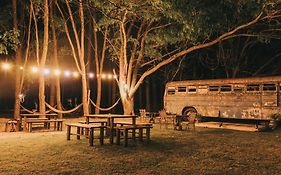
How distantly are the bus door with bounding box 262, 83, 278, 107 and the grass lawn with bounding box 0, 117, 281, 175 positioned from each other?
4385 millimetres

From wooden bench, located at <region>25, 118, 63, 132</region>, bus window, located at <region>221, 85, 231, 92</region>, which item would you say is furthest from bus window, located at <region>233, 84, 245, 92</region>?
wooden bench, located at <region>25, 118, 63, 132</region>

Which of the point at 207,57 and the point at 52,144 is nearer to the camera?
the point at 52,144

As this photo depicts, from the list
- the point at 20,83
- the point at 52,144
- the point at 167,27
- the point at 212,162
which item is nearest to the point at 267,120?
the point at 167,27

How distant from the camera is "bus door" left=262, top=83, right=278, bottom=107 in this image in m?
14.8

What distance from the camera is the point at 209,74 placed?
1198 inches

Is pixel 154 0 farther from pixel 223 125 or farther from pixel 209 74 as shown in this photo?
pixel 209 74

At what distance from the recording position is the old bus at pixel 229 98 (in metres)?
14.9

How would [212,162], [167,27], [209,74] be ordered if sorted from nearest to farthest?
1. [212,162]
2. [167,27]
3. [209,74]

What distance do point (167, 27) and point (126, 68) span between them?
110 inches

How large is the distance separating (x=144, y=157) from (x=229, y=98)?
993 cm

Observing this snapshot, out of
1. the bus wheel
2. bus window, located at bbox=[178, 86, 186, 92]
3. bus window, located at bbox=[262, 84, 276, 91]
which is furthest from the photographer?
bus window, located at bbox=[178, 86, 186, 92]

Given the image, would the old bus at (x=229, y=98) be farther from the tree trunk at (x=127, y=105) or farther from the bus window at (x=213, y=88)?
the tree trunk at (x=127, y=105)

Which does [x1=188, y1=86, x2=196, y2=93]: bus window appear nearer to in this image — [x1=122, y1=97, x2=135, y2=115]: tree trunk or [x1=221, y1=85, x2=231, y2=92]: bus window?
[x1=221, y1=85, x2=231, y2=92]: bus window

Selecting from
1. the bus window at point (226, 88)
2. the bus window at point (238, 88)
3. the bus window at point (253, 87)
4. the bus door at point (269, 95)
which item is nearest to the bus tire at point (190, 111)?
the bus window at point (226, 88)
